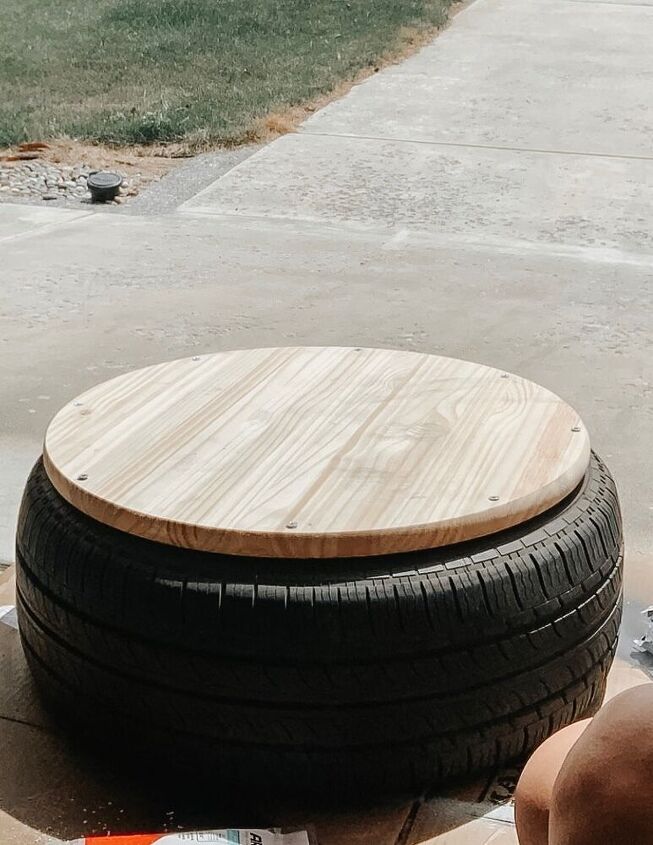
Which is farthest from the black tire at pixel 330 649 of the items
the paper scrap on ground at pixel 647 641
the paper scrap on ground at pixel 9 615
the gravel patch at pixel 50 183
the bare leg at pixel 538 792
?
the gravel patch at pixel 50 183

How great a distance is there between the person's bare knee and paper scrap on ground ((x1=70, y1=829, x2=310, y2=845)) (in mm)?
870

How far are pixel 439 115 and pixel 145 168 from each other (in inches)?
97.0

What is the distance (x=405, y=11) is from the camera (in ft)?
46.6

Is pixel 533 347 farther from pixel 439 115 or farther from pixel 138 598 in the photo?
pixel 439 115

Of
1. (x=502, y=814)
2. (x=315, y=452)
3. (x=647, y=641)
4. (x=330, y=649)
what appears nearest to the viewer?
(x=330, y=649)

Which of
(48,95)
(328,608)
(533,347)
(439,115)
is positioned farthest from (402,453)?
(48,95)

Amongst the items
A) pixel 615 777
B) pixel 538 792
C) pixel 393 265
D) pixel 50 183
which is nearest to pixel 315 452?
pixel 538 792

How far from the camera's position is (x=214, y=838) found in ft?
6.89

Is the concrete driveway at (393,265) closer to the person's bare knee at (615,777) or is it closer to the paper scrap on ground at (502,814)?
the paper scrap on ground at (502,814)

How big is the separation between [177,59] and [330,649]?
36.7 ft

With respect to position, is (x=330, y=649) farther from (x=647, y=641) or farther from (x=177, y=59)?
(x=177, y=59)

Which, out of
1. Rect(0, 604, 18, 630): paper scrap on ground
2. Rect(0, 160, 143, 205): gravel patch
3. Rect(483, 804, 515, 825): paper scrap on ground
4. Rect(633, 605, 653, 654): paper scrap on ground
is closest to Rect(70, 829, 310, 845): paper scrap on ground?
Rect(483, 804, 515, 825): paper scrap on ground

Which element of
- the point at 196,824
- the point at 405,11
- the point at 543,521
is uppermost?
the point at 543,521

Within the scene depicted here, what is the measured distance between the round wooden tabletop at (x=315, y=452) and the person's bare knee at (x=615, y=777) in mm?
748
